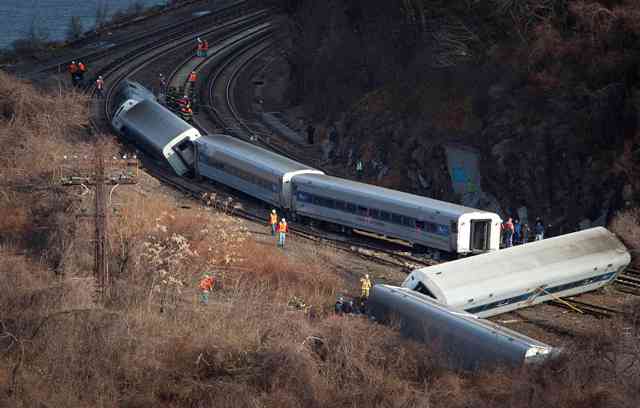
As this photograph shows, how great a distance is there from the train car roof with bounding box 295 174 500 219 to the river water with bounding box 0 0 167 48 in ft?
180

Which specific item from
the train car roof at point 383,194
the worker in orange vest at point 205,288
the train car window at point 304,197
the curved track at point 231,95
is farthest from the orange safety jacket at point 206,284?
the train car window at point 304,197

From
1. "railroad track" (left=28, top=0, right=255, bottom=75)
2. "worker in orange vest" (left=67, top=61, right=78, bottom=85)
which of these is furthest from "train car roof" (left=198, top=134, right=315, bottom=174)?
"railroad track" (left=28, top=0, right=255, bottom=75)

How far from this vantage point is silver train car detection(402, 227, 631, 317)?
106ft

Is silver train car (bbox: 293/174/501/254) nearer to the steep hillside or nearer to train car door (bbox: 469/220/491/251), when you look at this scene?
train car door (bbox: 469/220/491/251)

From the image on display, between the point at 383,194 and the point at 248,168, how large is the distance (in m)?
7.42

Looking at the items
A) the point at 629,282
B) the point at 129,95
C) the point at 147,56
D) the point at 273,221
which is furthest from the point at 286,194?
the point at 147,56

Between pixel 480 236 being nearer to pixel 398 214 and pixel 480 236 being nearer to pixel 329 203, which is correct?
pixel 398 214

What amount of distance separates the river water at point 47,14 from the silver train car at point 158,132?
4091 cm

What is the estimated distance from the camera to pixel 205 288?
32938mm

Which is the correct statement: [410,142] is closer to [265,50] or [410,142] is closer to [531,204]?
[531,204]

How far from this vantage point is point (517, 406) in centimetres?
2286

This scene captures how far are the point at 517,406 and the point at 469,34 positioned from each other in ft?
102

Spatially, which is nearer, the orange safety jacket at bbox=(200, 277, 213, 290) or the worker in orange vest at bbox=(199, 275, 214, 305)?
the worker in orange vest at bbox=(199, 275, 214, 305)

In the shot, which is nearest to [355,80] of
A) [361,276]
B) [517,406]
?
[361,276]
